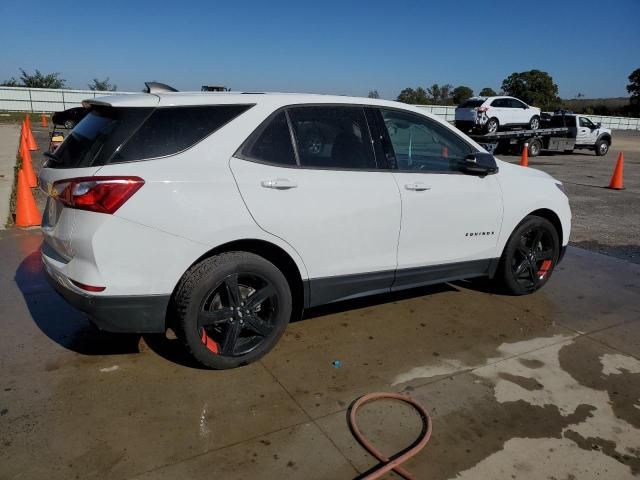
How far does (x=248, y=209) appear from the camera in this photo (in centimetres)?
316

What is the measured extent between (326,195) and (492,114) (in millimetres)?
18750

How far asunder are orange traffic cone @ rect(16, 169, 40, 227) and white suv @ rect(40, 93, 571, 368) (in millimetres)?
4072

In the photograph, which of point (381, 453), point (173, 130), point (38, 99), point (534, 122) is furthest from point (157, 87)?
point (38, 99)

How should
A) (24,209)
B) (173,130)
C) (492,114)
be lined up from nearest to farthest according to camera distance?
(173,130) < (24,209) < (492,114)

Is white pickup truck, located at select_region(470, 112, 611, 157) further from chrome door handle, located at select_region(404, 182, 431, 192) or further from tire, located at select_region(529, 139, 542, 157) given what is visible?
chrome door handle, located at select_region(404, 182, 431, 192)

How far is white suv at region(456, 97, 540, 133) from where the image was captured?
20078 mm

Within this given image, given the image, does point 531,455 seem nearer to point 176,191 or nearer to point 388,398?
point 388,398

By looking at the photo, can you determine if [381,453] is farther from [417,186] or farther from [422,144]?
[422,144]

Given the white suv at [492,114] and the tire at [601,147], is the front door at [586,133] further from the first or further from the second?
the white suv at [492,114]

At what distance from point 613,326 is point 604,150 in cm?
2218

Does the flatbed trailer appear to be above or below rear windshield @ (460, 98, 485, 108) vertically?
below

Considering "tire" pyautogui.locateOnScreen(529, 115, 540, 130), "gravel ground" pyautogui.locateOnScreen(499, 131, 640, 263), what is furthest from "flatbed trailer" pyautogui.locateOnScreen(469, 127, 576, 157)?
"gravel ground" pyautogui.locateOnScreen(499, 131, 640, 263)

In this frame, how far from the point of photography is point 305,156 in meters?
3.48

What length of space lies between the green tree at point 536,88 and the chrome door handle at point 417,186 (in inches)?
2829
